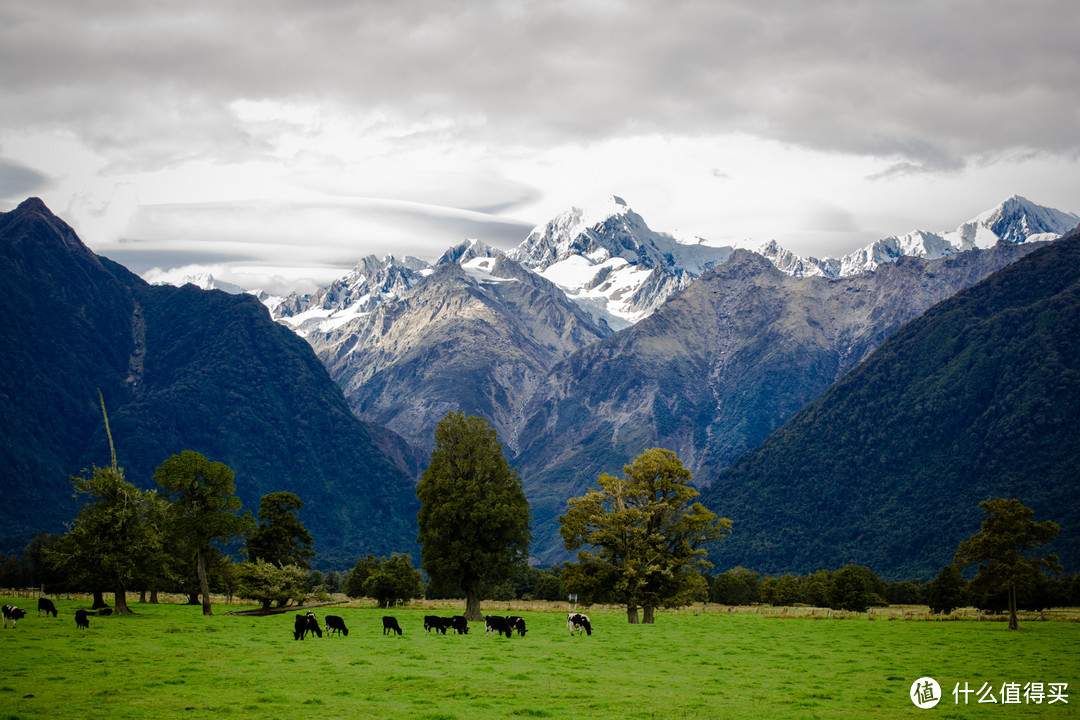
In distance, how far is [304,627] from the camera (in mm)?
60688

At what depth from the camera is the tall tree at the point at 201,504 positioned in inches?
3233

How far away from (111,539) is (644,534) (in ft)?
166

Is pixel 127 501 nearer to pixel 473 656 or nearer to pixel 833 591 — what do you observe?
pixel 473 656

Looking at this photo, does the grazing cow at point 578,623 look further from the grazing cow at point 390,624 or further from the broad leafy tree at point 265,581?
the broad leafy tree at point 265,581

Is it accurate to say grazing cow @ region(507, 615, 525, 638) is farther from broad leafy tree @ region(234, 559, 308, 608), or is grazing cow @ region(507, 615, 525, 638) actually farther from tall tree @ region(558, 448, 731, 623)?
broad leafy tree @ region(234, 559, 308, 608)

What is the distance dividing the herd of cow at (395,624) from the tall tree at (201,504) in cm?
1389

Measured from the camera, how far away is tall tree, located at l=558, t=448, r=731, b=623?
81.4 meters

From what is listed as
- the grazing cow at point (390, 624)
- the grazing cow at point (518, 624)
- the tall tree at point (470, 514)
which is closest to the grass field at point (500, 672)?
the grazing cow at point (390, 624)

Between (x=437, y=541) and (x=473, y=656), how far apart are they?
32461 millimetres

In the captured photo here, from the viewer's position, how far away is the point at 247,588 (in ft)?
286

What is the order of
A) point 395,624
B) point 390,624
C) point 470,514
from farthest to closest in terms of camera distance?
point 470,514
point 395,624
point 390,624

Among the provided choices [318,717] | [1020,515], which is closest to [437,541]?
[318,717]

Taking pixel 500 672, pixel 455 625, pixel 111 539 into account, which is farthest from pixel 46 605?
pixel 500 672

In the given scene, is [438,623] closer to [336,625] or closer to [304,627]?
[336,625]
